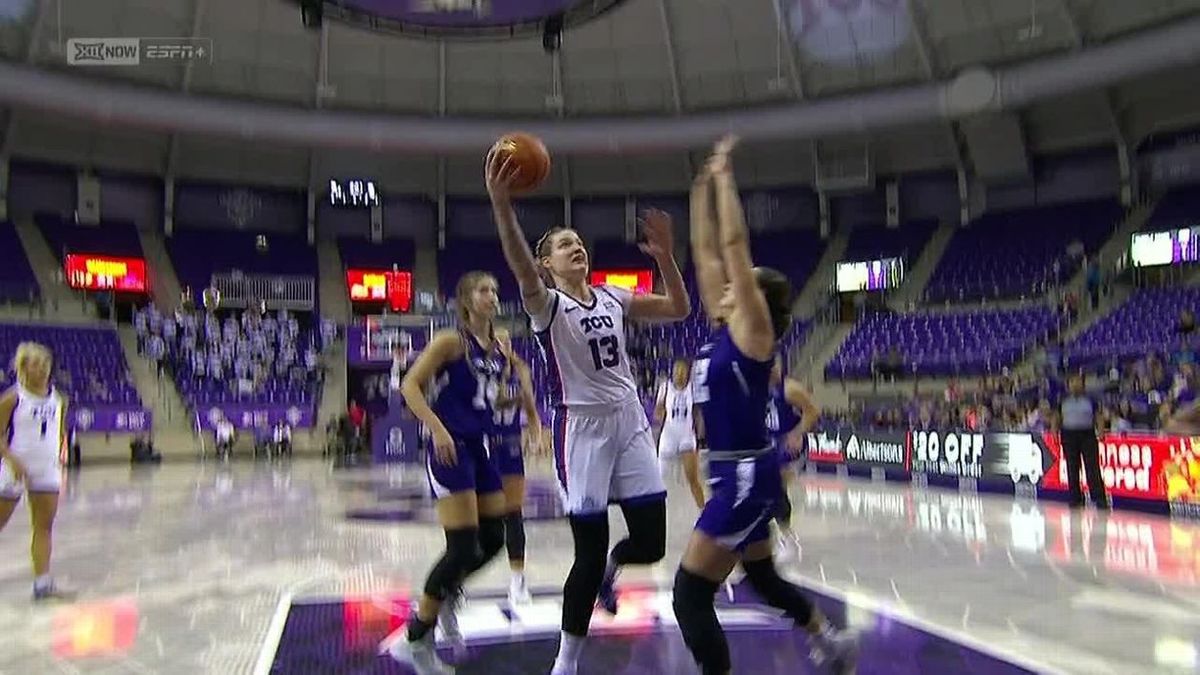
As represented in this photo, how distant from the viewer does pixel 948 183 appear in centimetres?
3127

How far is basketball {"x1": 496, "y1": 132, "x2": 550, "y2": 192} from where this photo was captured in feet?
12.9

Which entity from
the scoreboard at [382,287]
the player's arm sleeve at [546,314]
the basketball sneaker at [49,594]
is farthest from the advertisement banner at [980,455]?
the scoreboard at [382,287]

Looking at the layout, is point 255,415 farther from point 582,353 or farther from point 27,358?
point 582,353

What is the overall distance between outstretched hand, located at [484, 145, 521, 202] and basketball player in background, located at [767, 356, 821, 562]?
3.30 meters

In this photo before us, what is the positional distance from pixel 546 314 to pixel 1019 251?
90.1ft

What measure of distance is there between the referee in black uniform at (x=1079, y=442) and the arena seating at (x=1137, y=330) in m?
9.92

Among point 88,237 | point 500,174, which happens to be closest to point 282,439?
point 88,237

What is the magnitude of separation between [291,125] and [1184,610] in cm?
2593

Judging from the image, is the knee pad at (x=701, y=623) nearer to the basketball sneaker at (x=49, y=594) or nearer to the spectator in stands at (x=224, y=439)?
the basketball sneaker at (x=49, y=594)

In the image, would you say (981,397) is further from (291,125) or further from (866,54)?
(291,125)

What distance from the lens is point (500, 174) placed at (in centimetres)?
Answer: 380

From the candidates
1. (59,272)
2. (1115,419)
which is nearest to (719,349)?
(1115,419)

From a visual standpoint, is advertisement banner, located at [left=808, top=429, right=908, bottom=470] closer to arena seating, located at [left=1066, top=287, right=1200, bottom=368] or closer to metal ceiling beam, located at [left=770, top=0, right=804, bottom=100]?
arena seating, located at [left=1066, top=287, right=1200, bottom=368]

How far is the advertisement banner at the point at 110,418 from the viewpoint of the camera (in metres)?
24.0
